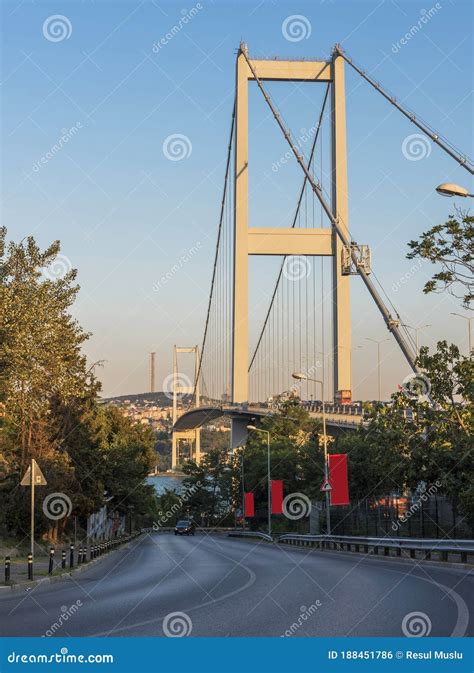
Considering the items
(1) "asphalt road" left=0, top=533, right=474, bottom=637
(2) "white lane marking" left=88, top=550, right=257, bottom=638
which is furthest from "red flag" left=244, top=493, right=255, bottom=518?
(2) "white lane marking" left=88, top=550, right=257, bottom=638

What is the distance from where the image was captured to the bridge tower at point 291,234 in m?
64.3

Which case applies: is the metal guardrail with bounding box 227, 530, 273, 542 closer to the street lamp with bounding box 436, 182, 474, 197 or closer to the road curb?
the road curb

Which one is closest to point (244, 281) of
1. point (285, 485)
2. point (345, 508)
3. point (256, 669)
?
point (285, 485)

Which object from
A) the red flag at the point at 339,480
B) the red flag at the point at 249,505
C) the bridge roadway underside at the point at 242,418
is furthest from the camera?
the red flag at the point at 249,505

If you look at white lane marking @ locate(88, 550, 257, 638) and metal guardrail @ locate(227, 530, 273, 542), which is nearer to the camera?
white lane marking @ locate(88, 550, 257, 638)

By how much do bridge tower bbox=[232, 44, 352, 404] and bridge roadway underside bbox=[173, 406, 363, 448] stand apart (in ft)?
14.0

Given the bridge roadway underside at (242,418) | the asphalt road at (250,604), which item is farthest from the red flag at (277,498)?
the asphalt road at (250,604)

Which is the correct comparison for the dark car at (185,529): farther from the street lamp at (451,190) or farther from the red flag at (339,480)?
the street lamp at (451,190)

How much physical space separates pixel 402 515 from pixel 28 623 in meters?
29.8

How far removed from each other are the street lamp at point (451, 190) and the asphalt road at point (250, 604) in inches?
292

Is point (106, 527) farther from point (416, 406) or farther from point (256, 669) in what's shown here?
→ point (256, 669)

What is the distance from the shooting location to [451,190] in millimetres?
18859

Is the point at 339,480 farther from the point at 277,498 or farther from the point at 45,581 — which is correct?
the point at 277,498

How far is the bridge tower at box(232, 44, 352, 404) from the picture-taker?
211 feet
